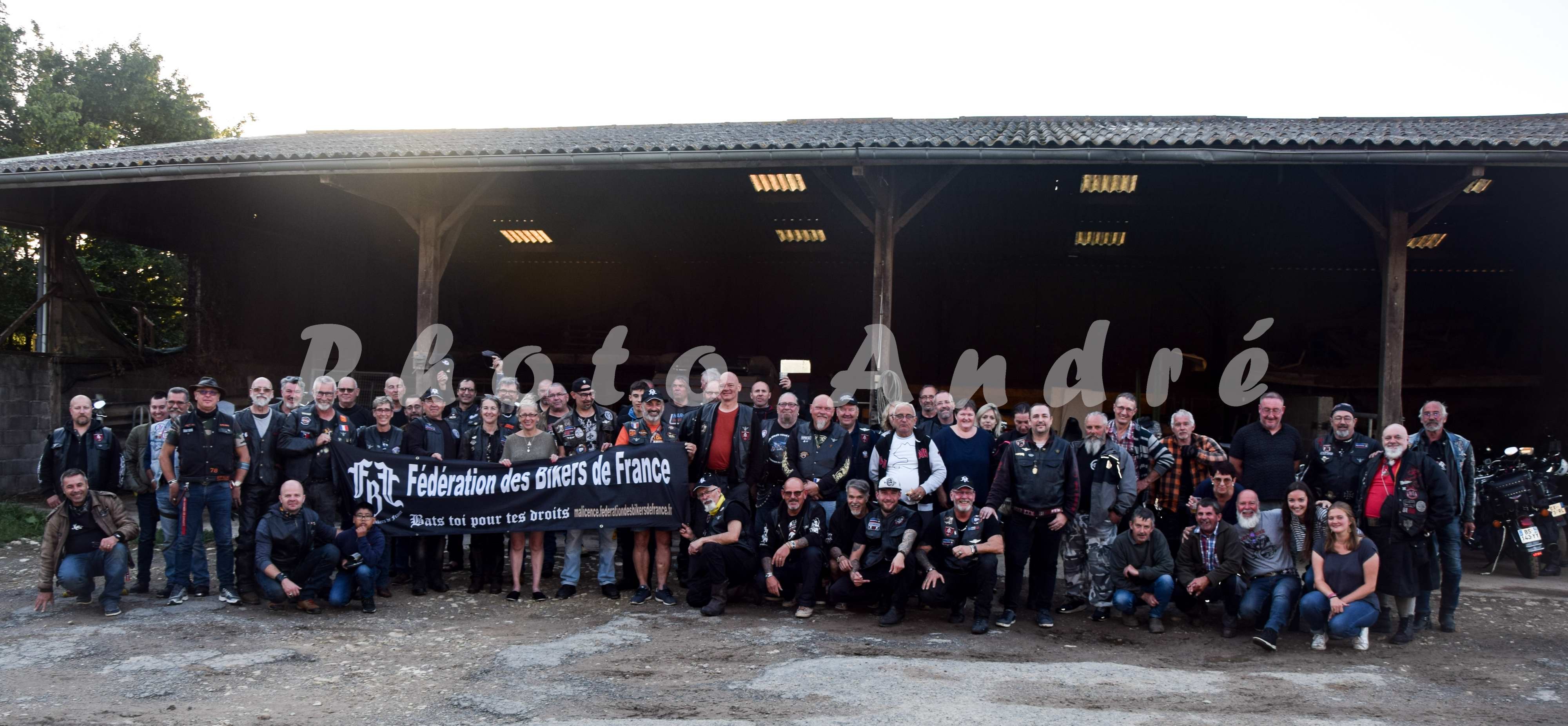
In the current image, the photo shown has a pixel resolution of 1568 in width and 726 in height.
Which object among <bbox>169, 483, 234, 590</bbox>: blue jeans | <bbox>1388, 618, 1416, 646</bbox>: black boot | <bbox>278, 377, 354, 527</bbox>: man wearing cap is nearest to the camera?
<bbox>1388, 618, 1416, 646</bbox>: black boot

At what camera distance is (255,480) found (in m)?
7.30

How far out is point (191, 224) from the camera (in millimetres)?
15344

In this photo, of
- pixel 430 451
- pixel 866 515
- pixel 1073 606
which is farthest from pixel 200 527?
pixel 1073 606

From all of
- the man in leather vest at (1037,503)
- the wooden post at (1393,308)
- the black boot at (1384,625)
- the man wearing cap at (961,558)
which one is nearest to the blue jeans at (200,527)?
the man wearing cap at (961,558)

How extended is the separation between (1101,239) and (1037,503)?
32.8 feet

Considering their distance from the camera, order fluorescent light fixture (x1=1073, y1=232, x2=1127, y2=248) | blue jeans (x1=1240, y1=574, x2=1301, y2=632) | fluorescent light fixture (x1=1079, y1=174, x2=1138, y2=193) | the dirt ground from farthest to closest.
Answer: fluorescent light fixture (x1=1073, y1=232, x2=1127, y2=248), fluorescent light fixture (x1=1079, y1=174, x2=1138, y2=193), blue jeans (x1=1240, y1=574, x2=1301, y2=632), the dirt ground

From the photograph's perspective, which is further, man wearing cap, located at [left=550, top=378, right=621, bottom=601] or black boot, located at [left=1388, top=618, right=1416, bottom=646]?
man wearing cap, located at [left=550, top=378, right=621, bottom=601]

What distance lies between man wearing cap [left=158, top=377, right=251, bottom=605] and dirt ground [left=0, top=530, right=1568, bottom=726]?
27cm

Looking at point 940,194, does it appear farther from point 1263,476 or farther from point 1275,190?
point 1263,476

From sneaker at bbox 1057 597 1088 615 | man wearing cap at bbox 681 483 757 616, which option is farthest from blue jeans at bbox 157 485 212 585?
sneaker at bbox 1057 597 1088 615

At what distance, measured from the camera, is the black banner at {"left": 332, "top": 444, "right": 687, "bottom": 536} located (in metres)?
7.55

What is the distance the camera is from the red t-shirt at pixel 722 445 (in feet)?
24.7

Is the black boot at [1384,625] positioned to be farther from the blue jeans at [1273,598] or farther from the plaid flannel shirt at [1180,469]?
the plaid flannel shirt at [1180,469]

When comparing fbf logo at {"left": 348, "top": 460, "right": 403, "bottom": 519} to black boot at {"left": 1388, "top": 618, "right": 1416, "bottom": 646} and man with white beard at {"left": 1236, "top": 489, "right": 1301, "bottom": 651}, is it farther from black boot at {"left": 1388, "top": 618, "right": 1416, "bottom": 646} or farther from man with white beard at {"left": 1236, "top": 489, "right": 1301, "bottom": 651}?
black boot at {"left": 1388, "top": 618, "right": 1416, "bottom": 646}
